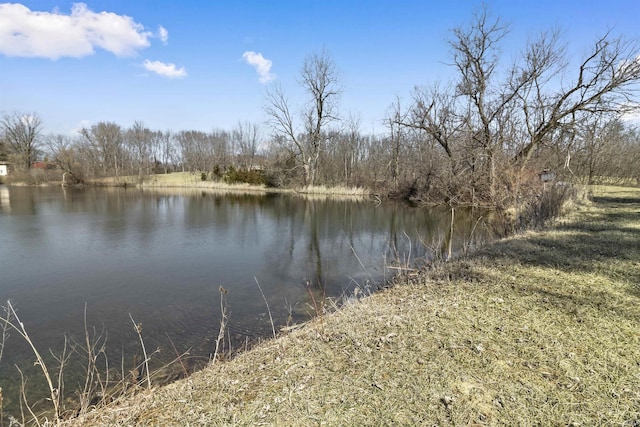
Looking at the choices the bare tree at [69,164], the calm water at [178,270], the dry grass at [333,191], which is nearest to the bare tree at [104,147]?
the bare tree at [69,164]

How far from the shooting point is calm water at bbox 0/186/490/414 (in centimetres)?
498

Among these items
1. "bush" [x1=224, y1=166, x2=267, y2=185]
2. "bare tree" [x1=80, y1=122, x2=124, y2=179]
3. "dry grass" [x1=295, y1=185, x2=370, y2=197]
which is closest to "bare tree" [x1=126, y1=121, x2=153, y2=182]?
"bare tree" [x1=80, y1=122, x2=124, y2=179]

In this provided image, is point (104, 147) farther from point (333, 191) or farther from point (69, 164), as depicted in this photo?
point (333, 191)

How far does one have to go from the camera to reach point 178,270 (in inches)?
303

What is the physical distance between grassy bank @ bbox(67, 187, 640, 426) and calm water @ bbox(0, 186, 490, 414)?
1651 millimetres

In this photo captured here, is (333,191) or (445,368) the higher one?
(333,191)

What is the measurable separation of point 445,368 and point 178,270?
6.57m

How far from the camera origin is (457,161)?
19.6 meters

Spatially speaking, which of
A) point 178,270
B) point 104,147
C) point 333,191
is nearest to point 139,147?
Result: point 104,147

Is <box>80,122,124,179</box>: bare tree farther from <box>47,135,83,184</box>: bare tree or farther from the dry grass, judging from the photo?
the dry grass

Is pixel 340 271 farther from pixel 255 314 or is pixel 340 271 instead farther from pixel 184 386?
pixel 184 386

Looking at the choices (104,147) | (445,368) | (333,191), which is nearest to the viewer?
(445,368)

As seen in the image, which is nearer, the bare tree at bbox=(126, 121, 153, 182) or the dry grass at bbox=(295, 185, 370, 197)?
the dry grass at bbox=(295, 185, 370, 197)

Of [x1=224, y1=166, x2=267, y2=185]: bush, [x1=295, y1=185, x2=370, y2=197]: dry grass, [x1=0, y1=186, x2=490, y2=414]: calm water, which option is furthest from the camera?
[x1=224, y1=166, x2=267, y2=185]: bush
